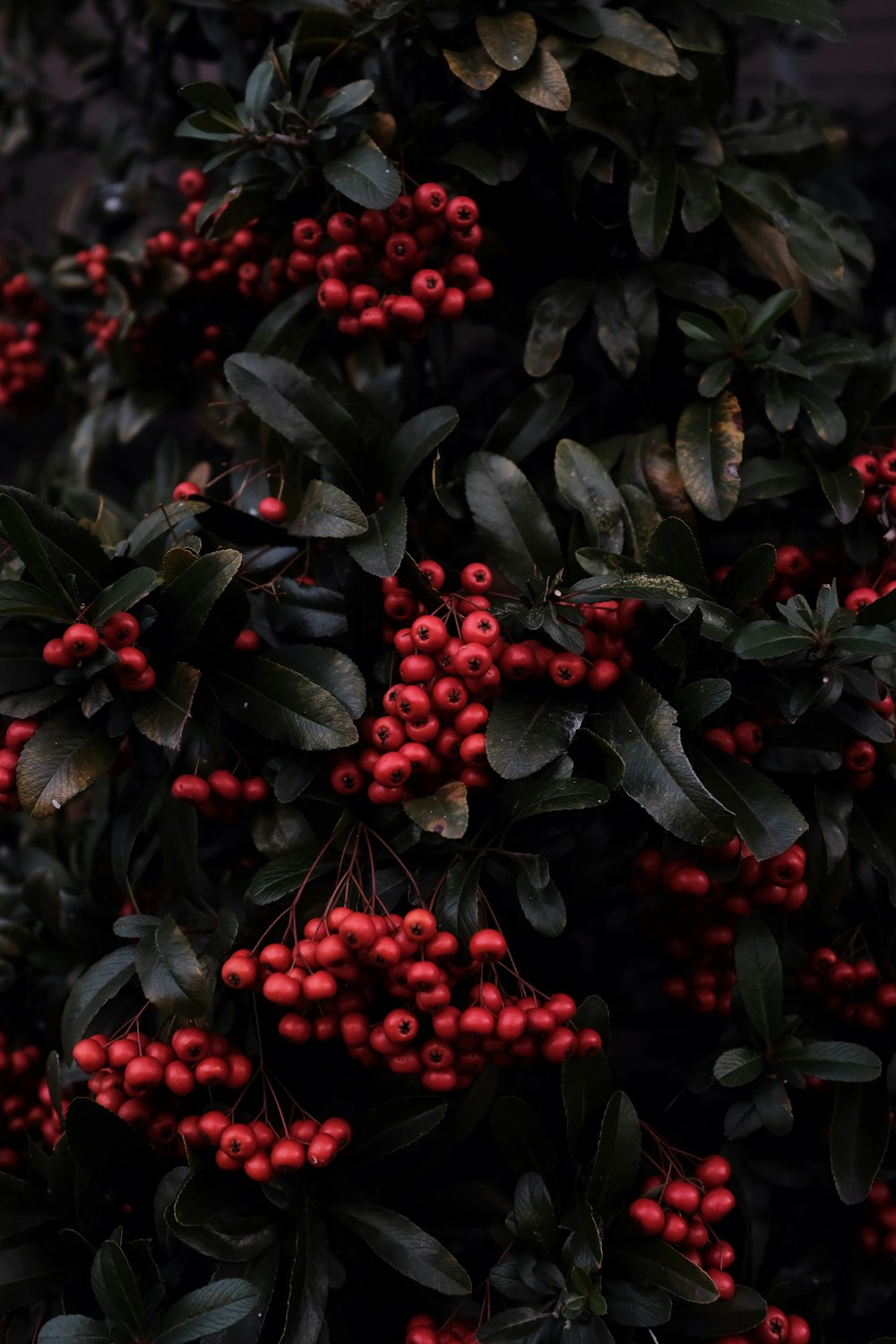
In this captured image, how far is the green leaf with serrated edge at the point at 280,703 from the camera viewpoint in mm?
967

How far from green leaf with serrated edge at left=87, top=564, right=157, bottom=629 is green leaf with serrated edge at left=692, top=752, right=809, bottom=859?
509mm

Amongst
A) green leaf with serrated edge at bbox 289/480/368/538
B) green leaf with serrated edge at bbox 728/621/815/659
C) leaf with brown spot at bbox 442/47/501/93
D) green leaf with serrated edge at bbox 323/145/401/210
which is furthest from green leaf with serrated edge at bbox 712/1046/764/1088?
leaf with brown spot at bbox 442/47/501/93

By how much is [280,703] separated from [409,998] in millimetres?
283


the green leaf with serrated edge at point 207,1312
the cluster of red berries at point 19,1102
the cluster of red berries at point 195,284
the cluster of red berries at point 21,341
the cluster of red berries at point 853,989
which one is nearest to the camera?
the green leaf with serrated edge at point 207,1312

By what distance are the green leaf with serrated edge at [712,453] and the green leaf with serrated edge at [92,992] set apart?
70cm

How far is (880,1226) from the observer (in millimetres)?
1108

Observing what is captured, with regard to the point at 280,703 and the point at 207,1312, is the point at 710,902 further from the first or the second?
the point at 207,1312

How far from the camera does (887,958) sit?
1138 millimetres

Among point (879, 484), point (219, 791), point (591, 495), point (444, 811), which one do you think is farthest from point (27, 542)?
Result: point (879, 484)

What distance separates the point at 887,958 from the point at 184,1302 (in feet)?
2.42

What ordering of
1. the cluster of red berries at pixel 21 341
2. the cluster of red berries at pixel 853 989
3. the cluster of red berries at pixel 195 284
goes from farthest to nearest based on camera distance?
the cluster of red berries at pixel 21 341
the cluster of red berries at pixel 195 284
the cluster of red berries at pixel 853 989

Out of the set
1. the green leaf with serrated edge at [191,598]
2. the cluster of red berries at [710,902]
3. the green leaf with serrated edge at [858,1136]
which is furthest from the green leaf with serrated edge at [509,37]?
the green leaf with serrated edge at [858,1136]

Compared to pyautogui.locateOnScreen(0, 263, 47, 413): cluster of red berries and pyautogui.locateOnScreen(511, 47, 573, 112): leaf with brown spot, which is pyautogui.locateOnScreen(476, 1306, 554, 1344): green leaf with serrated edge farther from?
pyautogui.locateOnScreen(0, 263, 47, 413): cluster of red berries

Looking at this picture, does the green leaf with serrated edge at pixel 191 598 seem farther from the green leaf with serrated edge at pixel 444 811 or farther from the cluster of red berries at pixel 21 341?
the cluster of red berries at pixel 21 341
